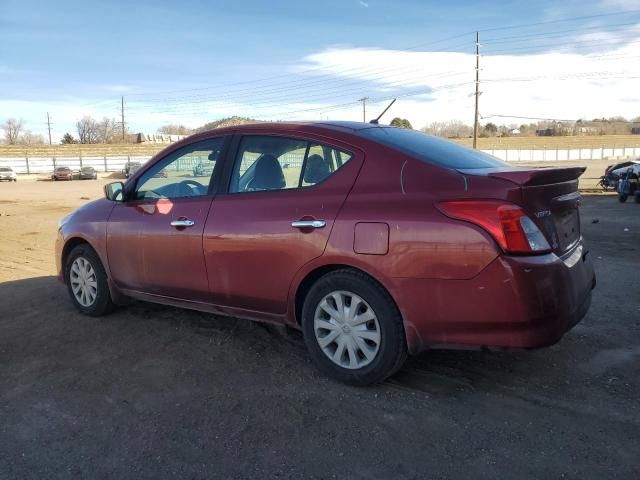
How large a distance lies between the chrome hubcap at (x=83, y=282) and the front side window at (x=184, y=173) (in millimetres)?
970

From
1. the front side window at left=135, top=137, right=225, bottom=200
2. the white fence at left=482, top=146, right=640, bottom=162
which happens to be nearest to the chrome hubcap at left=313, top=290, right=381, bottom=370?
the front side window at left=135, top=137, right=225, bottom=200

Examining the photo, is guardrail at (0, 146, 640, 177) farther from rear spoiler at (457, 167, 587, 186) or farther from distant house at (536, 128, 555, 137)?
rear spoiler at (457, 167, 587, 186)

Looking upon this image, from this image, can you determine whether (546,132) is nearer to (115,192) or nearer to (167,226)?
Result: (115,192)

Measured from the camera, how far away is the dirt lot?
272 centimetres

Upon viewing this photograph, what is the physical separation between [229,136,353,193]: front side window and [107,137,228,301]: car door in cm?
25

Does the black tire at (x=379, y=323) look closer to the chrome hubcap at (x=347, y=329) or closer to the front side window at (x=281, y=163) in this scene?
the chrome hubcap at (x=347, y=329)

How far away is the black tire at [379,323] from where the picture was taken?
332 centimetres

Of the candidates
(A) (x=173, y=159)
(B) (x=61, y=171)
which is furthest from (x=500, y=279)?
(B) (x=61, y=171)

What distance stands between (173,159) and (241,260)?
126 centimetres

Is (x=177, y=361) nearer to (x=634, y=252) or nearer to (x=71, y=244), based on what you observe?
(x=71, y=244)

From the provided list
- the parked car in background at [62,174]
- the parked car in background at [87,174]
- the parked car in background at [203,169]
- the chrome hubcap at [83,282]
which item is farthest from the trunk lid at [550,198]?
the parked car in background at [87,174]

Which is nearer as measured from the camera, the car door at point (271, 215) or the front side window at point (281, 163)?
the car door at point (271, 215)

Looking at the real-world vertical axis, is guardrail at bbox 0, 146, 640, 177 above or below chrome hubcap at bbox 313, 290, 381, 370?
above

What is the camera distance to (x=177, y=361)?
4055 mm
